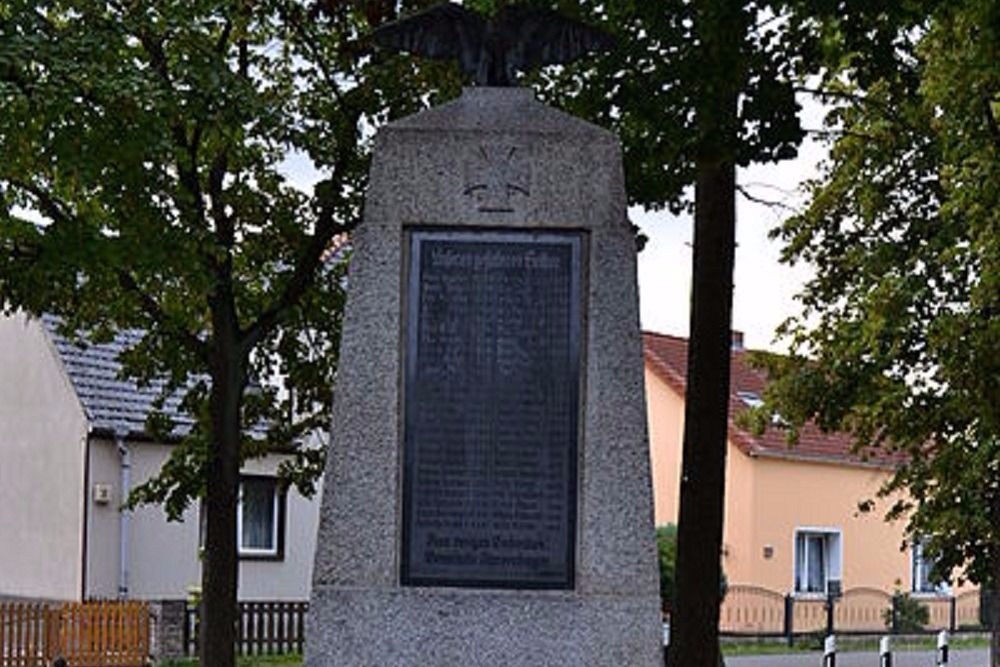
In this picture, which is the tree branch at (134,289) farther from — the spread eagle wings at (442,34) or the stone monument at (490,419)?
the stone monument at (490,419)

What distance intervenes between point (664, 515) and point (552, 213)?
31.2 meters

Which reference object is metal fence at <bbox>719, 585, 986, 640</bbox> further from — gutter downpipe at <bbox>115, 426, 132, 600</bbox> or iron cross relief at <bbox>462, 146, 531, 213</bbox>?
iron cross relief at <bbox>462, 146, 531, 213</bbox>

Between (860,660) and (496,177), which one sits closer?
(496,177)

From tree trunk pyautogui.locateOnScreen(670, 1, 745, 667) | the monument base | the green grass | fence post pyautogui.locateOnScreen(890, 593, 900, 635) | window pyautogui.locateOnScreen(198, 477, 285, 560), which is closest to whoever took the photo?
the monument base

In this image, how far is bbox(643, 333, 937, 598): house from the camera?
A: 123ft

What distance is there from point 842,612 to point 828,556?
2.31 m

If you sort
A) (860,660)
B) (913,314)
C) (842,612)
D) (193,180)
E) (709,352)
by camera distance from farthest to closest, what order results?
1. (842,612)
2. (860,660)
3. (913,314)
4. (193,180)
5. (709,352)

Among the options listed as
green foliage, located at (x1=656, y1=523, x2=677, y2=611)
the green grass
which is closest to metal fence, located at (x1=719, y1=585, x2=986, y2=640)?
green foliage, located at (x1=656, y1=523, x2=677, y2=611)

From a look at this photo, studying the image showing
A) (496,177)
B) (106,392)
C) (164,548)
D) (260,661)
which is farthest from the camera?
(164,548)

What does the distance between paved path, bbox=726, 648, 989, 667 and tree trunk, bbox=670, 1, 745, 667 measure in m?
14.4

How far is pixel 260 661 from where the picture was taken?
2464 centimetres

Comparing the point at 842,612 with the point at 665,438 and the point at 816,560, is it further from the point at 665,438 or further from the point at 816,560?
the point at 665,438

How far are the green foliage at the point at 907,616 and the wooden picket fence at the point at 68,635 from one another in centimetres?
2090

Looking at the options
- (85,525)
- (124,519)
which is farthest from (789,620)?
(85,525)
